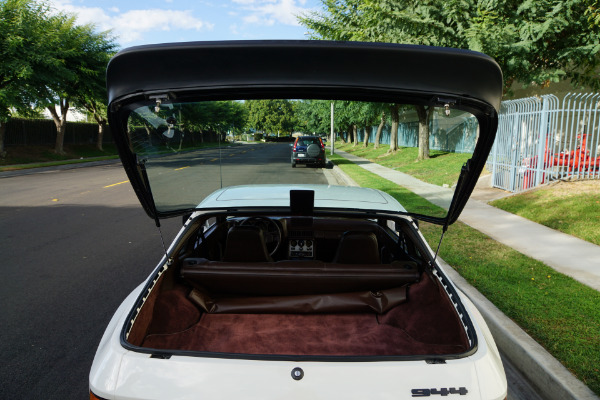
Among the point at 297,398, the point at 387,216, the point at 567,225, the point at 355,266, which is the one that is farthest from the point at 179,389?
the point at 567,225

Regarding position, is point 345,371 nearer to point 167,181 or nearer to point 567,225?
point 167,181

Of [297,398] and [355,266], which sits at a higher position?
[355,266]

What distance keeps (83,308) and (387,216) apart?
3295 mm

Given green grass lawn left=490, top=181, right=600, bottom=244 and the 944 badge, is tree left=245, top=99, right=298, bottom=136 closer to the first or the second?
the 944 badge

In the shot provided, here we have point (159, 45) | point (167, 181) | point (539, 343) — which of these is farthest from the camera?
point (539, 343)

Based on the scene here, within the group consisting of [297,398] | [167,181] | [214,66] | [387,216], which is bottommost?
[297,398]

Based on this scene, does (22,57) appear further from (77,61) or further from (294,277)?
(294,277)

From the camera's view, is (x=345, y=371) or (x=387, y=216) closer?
(x=345, y=371)

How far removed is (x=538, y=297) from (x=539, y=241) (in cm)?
261

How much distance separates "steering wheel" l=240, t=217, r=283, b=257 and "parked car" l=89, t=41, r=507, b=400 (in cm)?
1

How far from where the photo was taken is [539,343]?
3330 mm

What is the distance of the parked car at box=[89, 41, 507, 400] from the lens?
1548 millimetres

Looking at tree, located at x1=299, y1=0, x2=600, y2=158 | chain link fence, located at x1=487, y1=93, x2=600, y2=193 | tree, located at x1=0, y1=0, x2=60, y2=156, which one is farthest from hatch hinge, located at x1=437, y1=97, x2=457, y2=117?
tree, located at x1=0, y1=0, x2=60, y2=156

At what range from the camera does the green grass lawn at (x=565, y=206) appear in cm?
709
